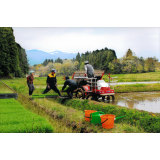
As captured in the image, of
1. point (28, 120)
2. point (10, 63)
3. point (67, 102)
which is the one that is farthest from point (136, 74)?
point (10, 63)

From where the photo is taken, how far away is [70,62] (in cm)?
1091

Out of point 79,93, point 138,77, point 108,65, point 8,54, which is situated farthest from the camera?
point 8,54

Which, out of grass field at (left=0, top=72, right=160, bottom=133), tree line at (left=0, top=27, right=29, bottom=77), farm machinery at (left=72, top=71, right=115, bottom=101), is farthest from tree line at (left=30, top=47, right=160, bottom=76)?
tree line at (left=0, top=27, right=29, bottom=77)

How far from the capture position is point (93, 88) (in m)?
8.39

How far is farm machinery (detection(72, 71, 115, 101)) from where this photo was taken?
7.95 m

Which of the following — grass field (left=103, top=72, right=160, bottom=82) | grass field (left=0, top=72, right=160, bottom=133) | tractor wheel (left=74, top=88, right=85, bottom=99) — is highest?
grass field (left=103, top=72, right=160, bottom=82)

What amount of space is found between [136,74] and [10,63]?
1199 centimetres

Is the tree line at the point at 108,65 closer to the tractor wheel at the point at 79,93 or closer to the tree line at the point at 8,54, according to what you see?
the tractor wheel at the point at 79,93

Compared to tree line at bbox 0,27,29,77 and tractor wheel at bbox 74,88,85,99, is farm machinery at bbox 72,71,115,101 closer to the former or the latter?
tractor wheel at bbox 74,88,85,99

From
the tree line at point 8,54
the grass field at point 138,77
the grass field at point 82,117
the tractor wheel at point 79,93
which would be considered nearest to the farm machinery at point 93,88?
the tractor wheel at point 79,93

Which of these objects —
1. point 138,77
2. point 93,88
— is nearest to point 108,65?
point 138,77

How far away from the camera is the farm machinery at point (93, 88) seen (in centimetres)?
795

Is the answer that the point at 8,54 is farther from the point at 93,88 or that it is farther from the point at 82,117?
the point at 82,117

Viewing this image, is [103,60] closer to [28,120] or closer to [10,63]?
[10,63]
